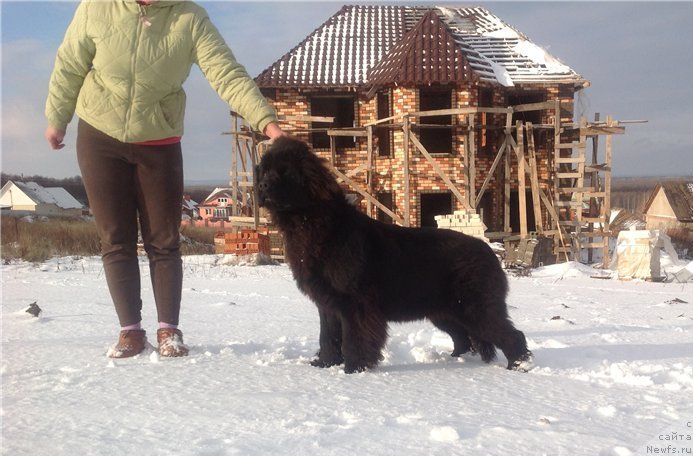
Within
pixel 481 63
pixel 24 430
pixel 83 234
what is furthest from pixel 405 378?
pixel 83 234

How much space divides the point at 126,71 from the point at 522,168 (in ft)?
43.1

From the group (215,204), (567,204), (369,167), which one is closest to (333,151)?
(369,167)

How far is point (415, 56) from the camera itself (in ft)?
54.2

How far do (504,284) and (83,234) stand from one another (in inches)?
677

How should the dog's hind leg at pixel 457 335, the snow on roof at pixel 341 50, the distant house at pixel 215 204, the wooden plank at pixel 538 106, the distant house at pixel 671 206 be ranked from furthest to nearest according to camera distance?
the distant house at pixel 215 204 → the distant house at pixel 671 206 → the snow on roof at pixel 341 50 → the wooden plank at pixel 538 106 → the dog's hind leg at pixel 457 335

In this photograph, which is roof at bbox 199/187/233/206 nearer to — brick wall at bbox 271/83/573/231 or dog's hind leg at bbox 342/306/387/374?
brick wall at bbox 271/83/573/231

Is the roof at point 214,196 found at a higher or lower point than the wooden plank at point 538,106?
lower

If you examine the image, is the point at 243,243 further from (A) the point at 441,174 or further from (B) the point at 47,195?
(B) the point at 47,195

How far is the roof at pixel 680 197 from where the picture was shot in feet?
136

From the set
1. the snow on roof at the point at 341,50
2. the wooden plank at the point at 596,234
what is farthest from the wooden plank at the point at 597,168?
the snow on roof at the point at 341,50

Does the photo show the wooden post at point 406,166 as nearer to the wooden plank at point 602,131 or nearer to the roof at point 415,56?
the roof at point 415,56

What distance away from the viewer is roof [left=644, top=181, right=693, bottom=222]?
41438 millimetres

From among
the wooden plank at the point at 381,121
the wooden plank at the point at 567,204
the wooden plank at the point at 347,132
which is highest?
the wooden plank at the point at 381,121

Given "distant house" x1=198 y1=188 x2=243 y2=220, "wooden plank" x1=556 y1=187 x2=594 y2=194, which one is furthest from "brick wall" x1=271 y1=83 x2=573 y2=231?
"distant house" x1=198 y1=188 x2=243 y2=220
